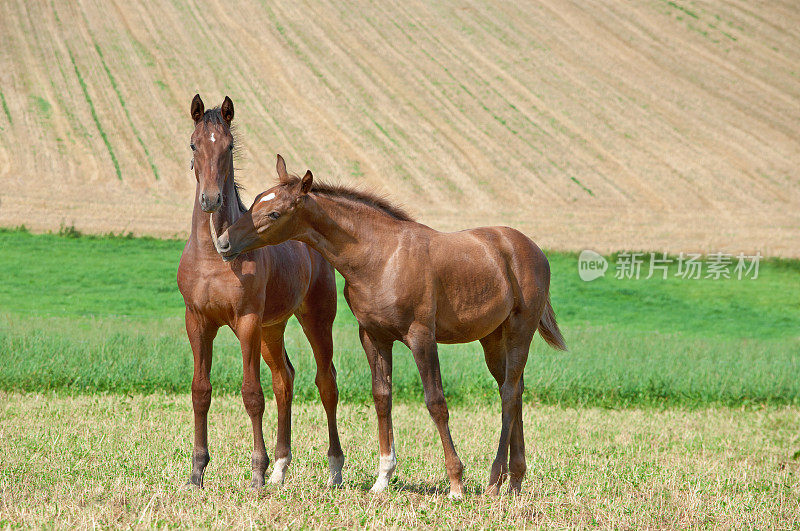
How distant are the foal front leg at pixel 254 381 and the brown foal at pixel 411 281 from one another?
0.72 m

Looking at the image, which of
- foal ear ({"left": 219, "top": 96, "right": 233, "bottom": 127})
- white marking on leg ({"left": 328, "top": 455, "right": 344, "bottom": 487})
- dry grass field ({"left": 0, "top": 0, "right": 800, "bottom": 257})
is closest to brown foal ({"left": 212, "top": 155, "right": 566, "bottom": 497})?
foal ear ({"left": 219, "top": 96, "right": 233, "bottom": 127})

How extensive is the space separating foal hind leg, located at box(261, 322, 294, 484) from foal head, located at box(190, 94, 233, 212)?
1.74 metres

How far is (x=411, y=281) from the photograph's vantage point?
19.4 ft

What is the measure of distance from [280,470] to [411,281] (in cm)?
233

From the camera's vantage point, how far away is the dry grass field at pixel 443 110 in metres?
26.7

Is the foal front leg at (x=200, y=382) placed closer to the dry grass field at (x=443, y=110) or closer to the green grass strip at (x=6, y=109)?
the dry grass field at (x=443, y=110)

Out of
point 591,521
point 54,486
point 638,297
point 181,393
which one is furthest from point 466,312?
point 638,297

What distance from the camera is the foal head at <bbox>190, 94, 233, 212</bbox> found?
19.7 feet

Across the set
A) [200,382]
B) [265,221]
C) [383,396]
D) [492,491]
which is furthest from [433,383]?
[200,382]

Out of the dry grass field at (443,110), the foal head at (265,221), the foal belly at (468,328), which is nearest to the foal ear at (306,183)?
the foal head at (265,221)

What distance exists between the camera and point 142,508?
579 centimetres

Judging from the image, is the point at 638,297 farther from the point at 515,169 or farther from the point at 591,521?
the point at 591,521

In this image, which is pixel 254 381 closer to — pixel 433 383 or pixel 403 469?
pixel 433 383

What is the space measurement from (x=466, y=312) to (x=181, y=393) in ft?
22.6
